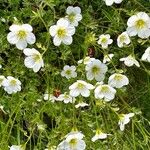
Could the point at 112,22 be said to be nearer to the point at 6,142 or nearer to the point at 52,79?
the point at 52,79

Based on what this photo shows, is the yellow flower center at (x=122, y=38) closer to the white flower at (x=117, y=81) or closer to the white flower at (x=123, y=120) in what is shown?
the white flower at (x=117, y=81)

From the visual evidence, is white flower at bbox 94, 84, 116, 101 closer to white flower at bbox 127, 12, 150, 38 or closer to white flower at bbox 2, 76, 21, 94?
white flower at bbox 127, 12, 150, 38

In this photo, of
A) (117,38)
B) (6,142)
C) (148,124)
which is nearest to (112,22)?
(117,38)

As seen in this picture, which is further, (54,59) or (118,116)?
(54,59)

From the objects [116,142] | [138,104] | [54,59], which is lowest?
[116,142]

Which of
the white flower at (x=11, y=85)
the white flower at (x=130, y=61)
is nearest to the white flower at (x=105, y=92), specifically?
the white flower at (x=130, y=61)

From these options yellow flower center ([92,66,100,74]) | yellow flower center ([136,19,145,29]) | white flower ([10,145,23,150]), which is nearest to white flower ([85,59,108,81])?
yellow flower center ([92,66,100,74])

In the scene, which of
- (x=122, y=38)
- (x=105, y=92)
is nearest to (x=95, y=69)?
(x=105, y=92)
